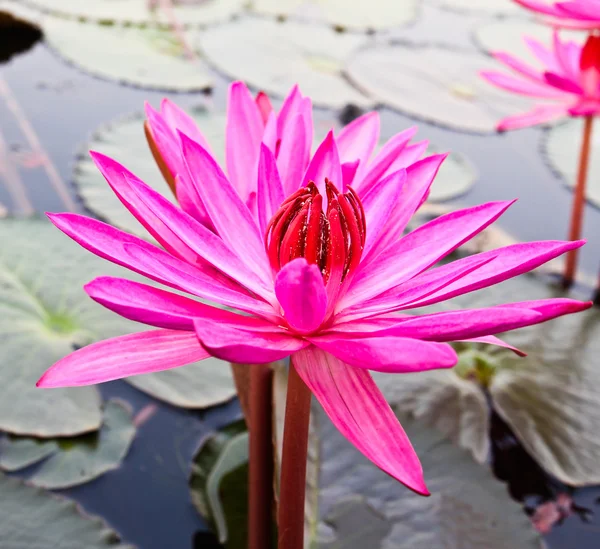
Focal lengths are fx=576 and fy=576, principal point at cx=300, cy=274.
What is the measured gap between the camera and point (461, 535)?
30.2 inches

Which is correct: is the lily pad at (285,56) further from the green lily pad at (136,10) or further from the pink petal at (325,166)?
the pink petal at (325,166)

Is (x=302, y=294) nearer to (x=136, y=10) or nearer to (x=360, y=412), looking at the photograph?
(x=360, y=412)

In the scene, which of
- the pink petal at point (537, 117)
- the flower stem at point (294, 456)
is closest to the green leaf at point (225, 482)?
the flower stem at point (294, 456)

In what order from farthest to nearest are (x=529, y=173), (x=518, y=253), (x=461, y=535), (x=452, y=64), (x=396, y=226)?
(x=452, y=64)
(x=529, y=173)
(x=461, y=535)
(x=396, y=226)
(x=518, y=253)

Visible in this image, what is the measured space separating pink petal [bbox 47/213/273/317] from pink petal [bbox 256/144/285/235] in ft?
0.30

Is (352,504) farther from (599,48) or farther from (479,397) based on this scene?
(599,48)

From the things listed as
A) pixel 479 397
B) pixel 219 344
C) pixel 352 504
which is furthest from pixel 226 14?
pixel 219 344

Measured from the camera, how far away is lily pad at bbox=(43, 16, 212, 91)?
195 centimetres

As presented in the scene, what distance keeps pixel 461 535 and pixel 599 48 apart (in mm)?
843

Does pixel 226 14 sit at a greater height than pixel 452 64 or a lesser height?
greater

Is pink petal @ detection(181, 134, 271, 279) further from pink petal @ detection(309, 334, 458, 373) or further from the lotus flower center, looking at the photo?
pink petal @ detection(309, 334, 458, 373)

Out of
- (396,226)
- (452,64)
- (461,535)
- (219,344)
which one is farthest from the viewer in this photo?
(452,64)

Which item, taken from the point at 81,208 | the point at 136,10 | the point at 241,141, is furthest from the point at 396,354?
the point at 136,10

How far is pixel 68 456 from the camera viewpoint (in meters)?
0.84
